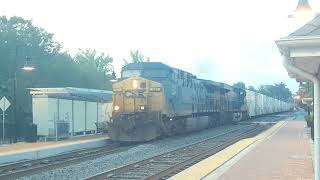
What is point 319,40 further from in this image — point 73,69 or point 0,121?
point 73,69

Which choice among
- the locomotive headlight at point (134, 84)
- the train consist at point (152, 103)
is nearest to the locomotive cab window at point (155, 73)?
the train consist at point (152, 103)

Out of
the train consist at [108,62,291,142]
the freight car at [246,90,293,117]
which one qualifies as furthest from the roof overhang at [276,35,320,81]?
the freight car at [246,90,293,117]

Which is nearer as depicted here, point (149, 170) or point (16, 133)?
point (149, 170)

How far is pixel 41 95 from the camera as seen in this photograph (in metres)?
27.3

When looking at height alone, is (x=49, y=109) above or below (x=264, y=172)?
above

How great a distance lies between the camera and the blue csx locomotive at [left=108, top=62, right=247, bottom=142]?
976 inches

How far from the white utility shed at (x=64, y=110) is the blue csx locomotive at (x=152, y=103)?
3295 mm

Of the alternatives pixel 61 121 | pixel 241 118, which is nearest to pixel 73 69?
pixel 241 118

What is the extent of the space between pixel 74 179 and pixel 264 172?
4902 mm

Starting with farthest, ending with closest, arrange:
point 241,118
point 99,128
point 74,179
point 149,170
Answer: point 241,118 → point 99,128 → point 149,170 → point 74,179

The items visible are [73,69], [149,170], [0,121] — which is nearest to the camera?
[149,170]

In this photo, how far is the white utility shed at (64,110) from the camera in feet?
90.1

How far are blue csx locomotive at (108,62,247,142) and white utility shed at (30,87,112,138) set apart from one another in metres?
3.29

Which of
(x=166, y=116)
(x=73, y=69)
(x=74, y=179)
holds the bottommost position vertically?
(x=74, y=179)
